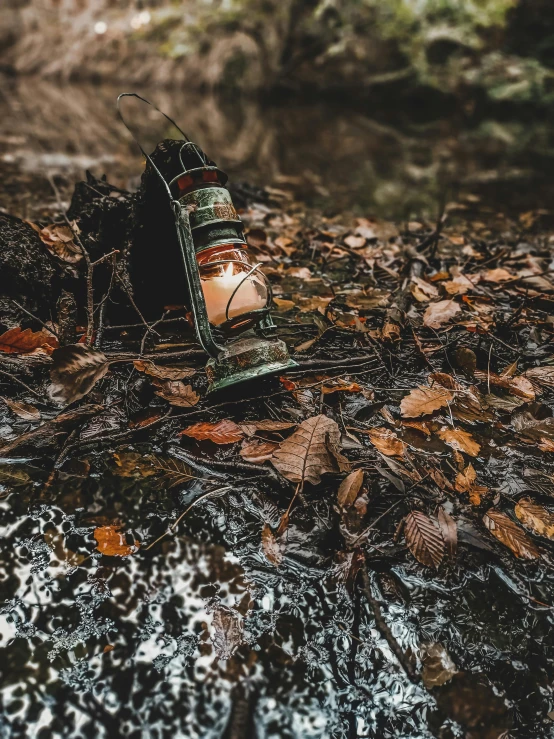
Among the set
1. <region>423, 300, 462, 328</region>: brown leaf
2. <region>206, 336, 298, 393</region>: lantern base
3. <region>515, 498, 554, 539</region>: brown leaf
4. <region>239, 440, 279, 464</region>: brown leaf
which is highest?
<region>206, 336, 298, 393</region>: lantern base

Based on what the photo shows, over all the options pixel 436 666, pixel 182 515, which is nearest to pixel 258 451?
pixel 182 515

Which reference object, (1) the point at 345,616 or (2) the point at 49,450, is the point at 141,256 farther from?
(1) the point at 345,616

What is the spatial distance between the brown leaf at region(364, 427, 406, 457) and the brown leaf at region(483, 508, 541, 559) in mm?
255

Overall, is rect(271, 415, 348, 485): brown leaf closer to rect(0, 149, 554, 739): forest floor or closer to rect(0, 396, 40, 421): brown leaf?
rect(0, 149, 554, 739): forest floor

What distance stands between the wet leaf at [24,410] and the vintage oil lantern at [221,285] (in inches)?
17.6

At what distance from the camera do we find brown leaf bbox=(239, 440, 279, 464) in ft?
3.77

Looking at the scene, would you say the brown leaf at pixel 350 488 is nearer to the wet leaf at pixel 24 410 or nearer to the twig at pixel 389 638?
the twig at pixel 389 638

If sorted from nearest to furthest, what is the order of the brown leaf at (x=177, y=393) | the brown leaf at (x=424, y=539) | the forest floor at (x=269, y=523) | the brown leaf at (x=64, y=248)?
1. the forest floor at (x=269, y=523)
2. the brown leaf at (x=424, y=539)
3. the brown leaf at (x=177, y=393)
4. the brown leaf at (x=64, y=248)

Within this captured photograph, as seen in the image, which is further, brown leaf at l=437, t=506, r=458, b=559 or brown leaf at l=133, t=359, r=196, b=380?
brown leaf at l=133, t=359, r=196, b=380

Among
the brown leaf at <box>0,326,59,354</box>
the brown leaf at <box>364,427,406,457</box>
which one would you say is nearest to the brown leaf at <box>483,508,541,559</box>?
the brown leaf at <box>364,427,406,457</box>

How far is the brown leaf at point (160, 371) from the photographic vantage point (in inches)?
54.4

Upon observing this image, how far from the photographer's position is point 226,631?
854 millimetres

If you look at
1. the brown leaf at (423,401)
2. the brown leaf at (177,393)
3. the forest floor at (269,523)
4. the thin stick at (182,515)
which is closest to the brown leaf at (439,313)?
the forest floor at (269,523)

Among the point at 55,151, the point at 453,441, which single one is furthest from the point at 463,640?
the point at 55,151
